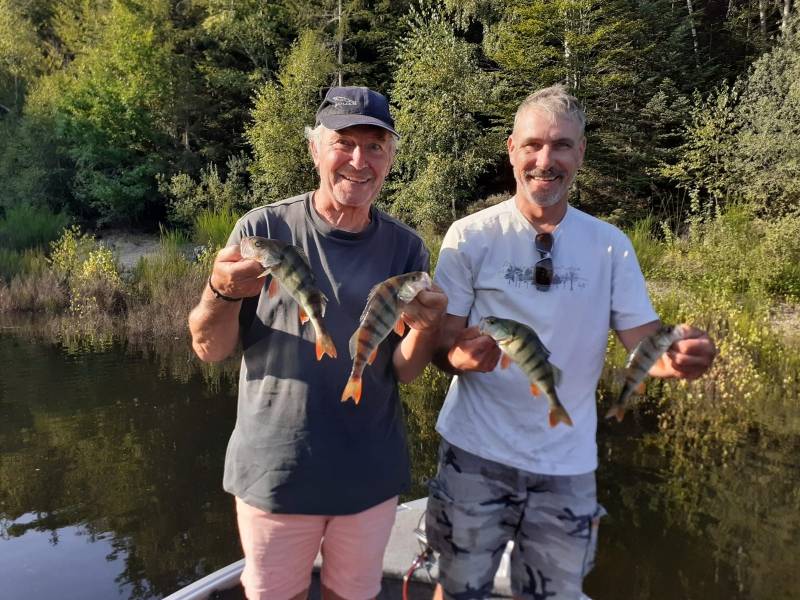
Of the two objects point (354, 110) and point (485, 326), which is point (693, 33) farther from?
point (485, 326)

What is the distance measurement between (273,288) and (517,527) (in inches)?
50.2

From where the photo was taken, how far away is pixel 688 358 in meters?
2.19

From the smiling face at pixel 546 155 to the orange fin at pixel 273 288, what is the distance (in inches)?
38.6

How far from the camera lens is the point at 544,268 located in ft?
7.50

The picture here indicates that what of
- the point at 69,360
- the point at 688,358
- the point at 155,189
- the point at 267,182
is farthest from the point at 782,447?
the point at 155,189

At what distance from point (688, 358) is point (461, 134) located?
19.2m

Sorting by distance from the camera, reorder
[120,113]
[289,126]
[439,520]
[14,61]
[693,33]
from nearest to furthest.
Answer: [439,520], [693,33], [289,126], [120,113], [14,61]

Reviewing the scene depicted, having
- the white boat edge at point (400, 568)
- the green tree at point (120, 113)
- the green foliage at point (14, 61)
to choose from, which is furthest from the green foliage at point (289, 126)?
the white boat edge at point (400, 568)

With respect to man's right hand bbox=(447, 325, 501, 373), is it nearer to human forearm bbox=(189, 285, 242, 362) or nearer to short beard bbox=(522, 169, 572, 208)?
short beard bbox=(522, 169, 572, 208)

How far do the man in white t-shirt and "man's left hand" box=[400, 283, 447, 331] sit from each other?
0.16 m

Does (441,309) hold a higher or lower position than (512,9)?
lower

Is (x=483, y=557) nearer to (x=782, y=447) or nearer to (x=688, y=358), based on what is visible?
(x=688, y=358)

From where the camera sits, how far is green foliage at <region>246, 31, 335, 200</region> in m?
22.5

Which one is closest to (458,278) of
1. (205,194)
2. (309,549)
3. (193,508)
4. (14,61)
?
(309,549)
